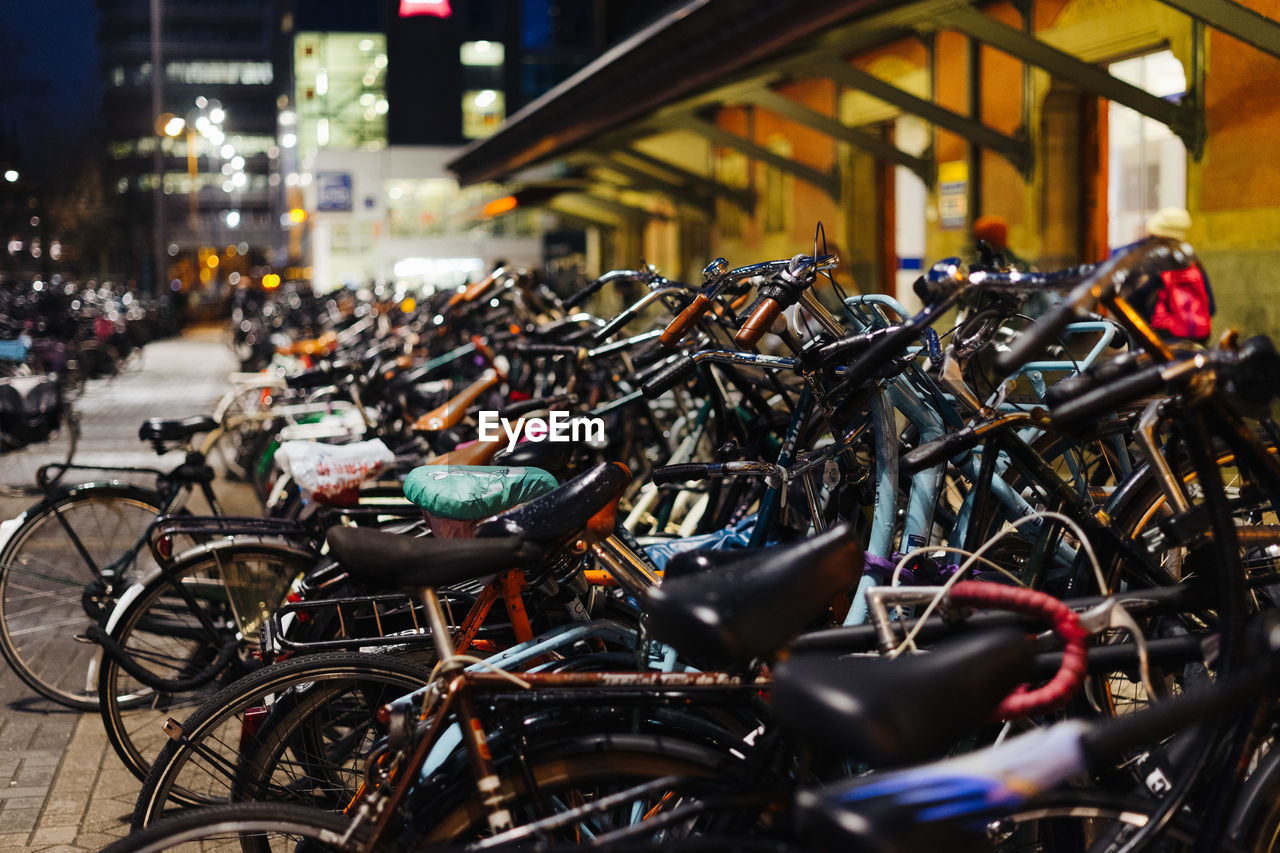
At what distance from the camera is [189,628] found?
4340 mm

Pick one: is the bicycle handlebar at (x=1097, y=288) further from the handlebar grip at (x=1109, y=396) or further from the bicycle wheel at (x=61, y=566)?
the bicycle wheel at (x=61, y=566)

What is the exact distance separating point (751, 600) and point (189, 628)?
9.76ft

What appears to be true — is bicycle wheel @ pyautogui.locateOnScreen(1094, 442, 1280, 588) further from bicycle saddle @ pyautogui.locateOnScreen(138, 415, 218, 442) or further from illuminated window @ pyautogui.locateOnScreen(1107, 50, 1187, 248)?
illuminated window @ pyautogui.locateOnScreen(1107, 50, 1187, 248)

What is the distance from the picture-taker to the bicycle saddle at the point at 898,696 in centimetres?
156

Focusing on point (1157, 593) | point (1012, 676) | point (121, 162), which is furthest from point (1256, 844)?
point (121, 162)

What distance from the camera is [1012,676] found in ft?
5.72

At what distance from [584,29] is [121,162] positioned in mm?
27193

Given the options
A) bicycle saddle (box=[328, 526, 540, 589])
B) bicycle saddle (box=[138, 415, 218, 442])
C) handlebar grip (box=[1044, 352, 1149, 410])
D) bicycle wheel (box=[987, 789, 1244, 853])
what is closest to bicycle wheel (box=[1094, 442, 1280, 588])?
handlebar grip (box=[1044, 352, 1149, 410])

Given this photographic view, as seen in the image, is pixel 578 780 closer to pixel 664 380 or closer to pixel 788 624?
pixel 788 624

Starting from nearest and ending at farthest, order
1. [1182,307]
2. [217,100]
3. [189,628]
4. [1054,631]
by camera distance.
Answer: [1054,631] → [189,628] → [1182,307] → [217,100]

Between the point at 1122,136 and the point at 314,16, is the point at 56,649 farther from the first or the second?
the point at 314,16

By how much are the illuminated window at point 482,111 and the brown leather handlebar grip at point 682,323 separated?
55.7m

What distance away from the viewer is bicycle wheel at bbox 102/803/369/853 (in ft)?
6.54

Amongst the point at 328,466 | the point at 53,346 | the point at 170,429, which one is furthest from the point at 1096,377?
the point at 53,346
